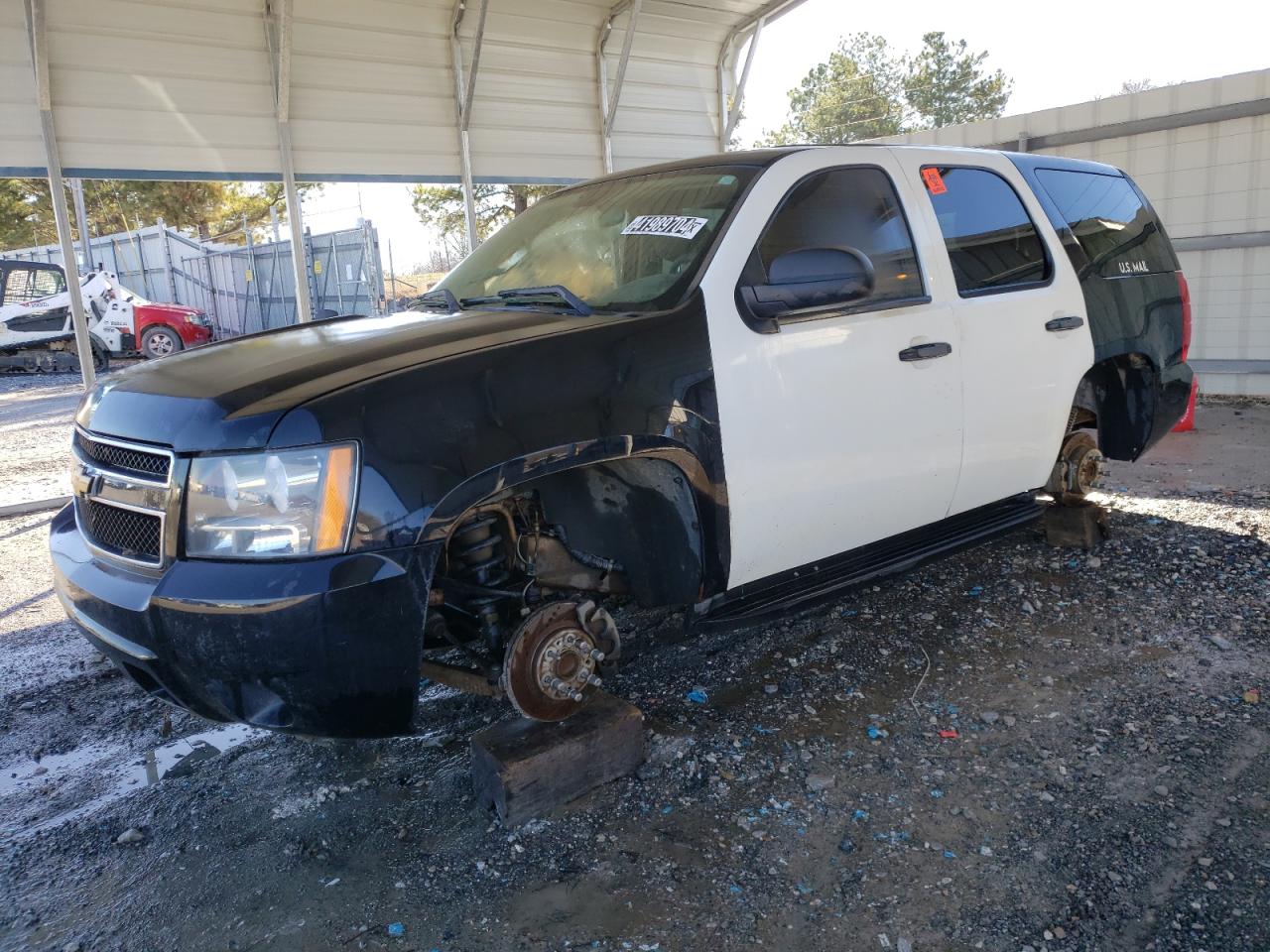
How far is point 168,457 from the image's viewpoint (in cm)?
246

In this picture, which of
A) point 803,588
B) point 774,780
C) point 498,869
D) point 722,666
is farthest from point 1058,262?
point 498,869

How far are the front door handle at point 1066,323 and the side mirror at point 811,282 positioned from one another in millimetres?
1290

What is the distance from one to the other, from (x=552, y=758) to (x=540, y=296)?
1.54 m

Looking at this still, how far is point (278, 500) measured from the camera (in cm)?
233

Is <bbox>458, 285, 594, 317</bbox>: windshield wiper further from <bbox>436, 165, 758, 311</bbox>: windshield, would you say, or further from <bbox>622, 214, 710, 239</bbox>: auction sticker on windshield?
<bbox>622, 214, 710, 239</bbox>: auction sticker on windshield

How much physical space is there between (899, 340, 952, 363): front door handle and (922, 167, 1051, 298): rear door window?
11.4 inches

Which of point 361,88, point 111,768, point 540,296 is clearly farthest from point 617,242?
point 361,88

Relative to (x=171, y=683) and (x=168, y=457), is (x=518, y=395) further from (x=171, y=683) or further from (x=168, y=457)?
(x=171, y=683)

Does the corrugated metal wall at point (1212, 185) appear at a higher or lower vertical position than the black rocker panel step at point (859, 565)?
higher

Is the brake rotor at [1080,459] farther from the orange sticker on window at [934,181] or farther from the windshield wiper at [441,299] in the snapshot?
the windshield wiper at [441,299]

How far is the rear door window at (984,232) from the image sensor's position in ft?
12.5

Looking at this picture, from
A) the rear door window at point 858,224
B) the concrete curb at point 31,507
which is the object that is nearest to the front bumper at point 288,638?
the rear door window at point 858,224

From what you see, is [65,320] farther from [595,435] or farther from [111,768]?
[595,435]

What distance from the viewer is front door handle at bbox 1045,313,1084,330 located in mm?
4078
